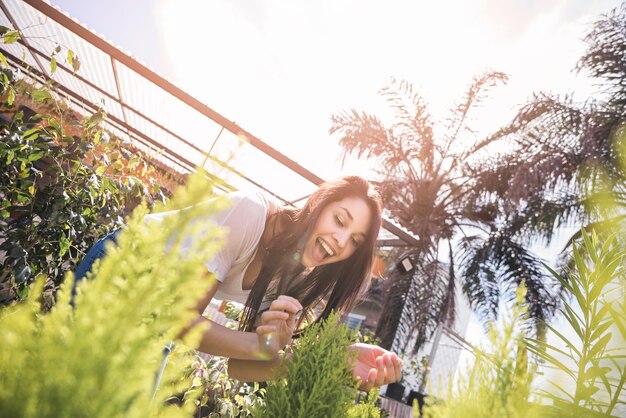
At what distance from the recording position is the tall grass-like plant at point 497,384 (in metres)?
0.67

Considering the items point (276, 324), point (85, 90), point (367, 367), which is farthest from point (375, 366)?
point (85, 90)

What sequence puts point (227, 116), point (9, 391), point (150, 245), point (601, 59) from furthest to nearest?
1. point (601, 59)
2. point (227, 116)
3. point (150, 245)
4. point (9, 391)

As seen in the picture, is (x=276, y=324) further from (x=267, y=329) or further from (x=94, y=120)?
(x=94, y=120)

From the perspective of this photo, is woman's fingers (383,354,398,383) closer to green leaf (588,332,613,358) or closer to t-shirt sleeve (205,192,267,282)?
t-shirt sleeve (205,192,267,282)

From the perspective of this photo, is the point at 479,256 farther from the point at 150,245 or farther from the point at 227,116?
the point at 150,245

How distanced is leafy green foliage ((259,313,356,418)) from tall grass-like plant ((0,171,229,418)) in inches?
30.1

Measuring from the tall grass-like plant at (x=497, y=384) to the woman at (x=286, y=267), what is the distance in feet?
1.96

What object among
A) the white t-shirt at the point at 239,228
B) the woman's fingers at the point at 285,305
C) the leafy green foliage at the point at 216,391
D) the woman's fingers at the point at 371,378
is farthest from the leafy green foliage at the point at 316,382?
the leafy green foliage at the point at 216,391

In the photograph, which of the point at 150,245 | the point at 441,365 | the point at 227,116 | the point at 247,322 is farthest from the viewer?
the point at 441,365

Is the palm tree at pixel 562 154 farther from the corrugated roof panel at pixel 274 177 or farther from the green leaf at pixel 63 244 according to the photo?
the green leaf at pixel 63 244

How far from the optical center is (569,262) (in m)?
11.2

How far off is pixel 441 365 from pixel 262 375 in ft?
85.4

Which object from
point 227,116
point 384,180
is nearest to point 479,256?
point 384,180

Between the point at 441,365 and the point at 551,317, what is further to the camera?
the point at 441,365
